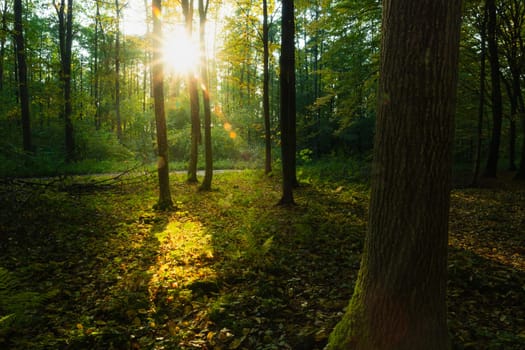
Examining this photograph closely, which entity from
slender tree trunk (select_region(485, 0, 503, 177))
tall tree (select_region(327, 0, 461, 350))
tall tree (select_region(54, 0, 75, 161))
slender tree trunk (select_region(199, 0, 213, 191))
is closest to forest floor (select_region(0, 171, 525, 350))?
tall tree (select_region(327, 0, 461, 350))

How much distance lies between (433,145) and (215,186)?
1174 centimetres

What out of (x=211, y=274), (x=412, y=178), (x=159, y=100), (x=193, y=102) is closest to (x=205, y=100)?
(x=193, y=102)

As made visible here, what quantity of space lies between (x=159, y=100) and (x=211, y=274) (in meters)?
6.01

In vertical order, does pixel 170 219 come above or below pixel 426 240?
below

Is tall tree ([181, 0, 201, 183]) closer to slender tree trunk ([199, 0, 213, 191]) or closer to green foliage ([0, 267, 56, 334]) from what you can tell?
slender tree trunk ([199, 0, 213, 191])

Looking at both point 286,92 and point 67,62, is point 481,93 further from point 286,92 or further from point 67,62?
point 67,62

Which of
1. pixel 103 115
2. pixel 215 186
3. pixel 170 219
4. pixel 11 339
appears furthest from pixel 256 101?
pixel 11 339

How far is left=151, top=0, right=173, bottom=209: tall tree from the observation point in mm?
8867

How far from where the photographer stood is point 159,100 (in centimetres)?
905

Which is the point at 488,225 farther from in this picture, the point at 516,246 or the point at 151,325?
the point at 151,325

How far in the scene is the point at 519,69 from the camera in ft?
47.6

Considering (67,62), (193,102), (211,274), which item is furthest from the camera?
(67,62)

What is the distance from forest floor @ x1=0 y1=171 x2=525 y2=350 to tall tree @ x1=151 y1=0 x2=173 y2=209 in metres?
0.72

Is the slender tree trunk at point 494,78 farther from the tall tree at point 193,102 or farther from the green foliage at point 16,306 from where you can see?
the green foliage at point 16,306
